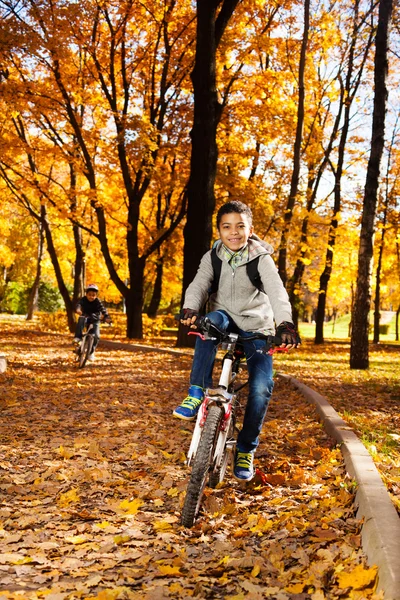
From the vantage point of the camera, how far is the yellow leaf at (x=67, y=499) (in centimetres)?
454

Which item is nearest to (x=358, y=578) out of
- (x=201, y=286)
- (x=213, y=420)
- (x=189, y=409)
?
(x=213, y=420)

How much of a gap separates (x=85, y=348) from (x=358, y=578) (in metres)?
10.3

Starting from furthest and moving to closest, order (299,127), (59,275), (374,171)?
(59,275)
(299,127)
(374,171)

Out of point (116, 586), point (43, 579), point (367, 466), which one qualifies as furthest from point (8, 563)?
point (367, 466)

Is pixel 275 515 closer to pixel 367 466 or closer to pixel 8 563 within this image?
pixel 367 466

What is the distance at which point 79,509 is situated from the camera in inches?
175

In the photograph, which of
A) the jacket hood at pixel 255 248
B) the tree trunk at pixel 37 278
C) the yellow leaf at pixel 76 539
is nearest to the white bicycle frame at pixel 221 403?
the jacket hood at pixel 255 248

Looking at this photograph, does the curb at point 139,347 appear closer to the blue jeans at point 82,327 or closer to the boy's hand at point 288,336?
the blue jeans at point 82,327

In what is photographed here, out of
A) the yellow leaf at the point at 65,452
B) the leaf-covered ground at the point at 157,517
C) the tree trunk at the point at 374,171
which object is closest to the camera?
the leaf-covered ground at the point at 157,517

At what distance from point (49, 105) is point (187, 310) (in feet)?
56.6

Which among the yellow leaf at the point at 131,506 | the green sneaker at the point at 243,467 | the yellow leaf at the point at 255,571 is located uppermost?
the green sneaker at the point at 243,467

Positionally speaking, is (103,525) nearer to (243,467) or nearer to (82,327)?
(243,467)

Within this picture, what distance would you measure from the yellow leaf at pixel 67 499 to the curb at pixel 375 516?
2.11 meters

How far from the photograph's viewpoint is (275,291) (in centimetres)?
429
